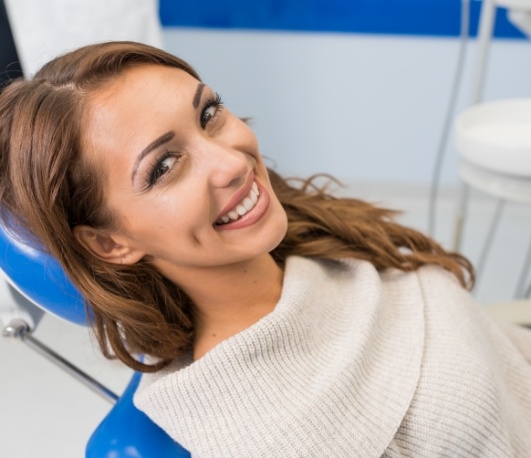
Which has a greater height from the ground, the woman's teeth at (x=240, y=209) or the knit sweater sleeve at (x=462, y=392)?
the woman's teeth at (x=240, y=209)

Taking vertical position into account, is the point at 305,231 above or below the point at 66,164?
below

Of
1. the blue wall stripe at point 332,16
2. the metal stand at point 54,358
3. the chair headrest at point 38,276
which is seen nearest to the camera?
the chair headrest at point 38,276

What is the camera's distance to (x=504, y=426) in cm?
80

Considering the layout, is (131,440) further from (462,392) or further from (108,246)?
(462,392)

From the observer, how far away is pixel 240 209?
2.53 ft

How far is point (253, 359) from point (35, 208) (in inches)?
12.4

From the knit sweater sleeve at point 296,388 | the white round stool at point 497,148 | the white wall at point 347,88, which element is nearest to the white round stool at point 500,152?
the white round stool at point 497,148

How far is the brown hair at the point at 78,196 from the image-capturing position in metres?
0.74

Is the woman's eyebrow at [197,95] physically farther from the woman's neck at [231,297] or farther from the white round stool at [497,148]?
the white round stool at [497,148]

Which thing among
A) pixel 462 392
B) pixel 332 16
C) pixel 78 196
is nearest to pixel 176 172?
pixel 78 196

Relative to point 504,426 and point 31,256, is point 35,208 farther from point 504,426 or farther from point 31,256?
point 504,426

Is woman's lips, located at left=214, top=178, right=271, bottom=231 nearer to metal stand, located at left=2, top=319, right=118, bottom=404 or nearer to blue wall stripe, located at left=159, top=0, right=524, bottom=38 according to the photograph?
metal stand, located at left=2, top=319, right=118, bottom=404

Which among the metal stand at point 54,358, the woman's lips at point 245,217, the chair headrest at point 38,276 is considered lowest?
the metal stand at point 54,358

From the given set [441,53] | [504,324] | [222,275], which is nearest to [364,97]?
[441,53]
